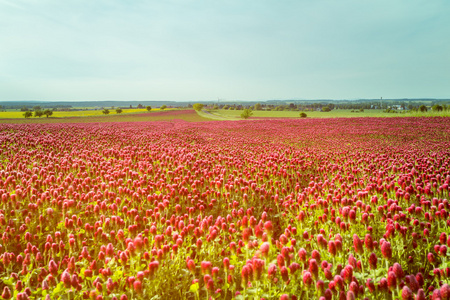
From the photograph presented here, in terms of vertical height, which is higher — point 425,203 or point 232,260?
point 425,203

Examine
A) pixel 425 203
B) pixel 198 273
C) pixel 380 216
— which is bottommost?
pixel 198 273

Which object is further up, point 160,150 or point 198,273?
point 160,150

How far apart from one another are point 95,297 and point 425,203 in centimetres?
604

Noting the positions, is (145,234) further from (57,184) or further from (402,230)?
(402,230)

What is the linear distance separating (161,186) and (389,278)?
5.42 m

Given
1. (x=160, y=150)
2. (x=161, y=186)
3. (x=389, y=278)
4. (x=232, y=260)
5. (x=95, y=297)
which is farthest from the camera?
(x=160, y=150)

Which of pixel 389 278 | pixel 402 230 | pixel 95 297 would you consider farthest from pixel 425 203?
pixel 95 297

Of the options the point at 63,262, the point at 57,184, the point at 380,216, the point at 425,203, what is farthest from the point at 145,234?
the point at 425,203

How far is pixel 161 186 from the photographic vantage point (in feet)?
23.3

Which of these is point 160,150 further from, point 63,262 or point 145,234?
point 63,262

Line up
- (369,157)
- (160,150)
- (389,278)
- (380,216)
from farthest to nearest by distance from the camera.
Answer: (160,150) → (369,157) → (380,216) → (389,278)

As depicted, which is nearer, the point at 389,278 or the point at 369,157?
the point at 389,278

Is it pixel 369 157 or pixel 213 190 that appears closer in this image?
pixel 213 190

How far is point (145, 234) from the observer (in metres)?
5.14
